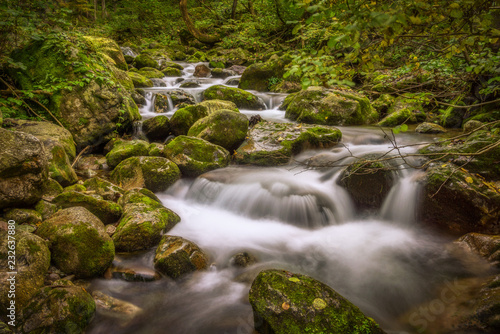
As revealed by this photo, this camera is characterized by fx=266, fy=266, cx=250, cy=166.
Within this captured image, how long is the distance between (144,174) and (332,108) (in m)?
6.27

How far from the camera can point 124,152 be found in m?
6.07

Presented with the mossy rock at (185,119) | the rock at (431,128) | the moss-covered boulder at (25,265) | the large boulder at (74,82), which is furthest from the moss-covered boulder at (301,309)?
the rock at (431,128)

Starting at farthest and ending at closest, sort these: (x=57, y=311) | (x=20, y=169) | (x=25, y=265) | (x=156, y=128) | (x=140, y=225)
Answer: (x=156, y=128) < (x=140, y=225) < (x=20, y=169) < (x=25, y=265) < (x=57, y=311)

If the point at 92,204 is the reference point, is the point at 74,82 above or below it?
above

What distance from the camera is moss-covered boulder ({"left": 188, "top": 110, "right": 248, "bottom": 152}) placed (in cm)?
680

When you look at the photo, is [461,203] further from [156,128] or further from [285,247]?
[156,128]

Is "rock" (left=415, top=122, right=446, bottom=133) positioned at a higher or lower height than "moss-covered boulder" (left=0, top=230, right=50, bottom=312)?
higher

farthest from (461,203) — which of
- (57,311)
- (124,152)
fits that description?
(124,152)

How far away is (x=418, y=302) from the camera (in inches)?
128

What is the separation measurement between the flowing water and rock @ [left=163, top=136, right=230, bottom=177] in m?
0.23

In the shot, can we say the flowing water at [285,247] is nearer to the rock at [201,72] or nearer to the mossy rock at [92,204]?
the mossy rock at [92,204]

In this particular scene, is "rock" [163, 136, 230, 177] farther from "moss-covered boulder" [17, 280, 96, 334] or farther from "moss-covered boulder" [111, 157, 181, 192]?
"moss-covered boulder" [17, 280, 96, 334]

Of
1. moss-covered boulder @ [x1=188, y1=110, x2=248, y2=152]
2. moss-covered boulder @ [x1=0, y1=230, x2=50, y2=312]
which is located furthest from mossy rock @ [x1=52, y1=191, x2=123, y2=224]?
moss-covered boulder @ [x1=188, y1=110, x2=248, y2=152]

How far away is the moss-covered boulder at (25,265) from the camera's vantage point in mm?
2377
